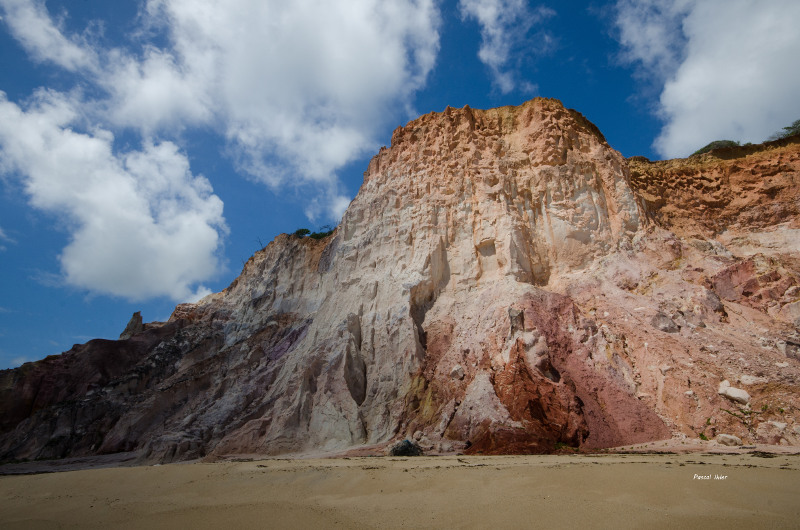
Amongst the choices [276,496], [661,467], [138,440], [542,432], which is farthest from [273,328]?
[661,467]

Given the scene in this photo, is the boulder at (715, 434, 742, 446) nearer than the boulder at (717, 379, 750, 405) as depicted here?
Yes

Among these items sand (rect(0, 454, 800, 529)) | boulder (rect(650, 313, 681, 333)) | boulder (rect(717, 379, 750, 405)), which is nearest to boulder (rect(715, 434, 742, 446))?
boulder (rect(717, 379, 750, 405))

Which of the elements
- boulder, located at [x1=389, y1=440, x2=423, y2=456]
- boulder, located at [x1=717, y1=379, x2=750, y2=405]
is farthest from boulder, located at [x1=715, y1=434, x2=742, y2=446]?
boulder, located at [x1=389, y1=440, x2=423, y2=456]

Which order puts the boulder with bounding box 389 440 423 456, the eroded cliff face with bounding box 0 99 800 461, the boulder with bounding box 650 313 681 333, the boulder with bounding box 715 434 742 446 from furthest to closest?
the boulder with bounding box 650 313 681 333 → the eroded cliff face with bounding box 0 99 800 461 → the boulder with bounding box 389 440 423 456 → the boulder with bounding box 715 434 742 446

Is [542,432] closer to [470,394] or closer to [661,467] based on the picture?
[470,394]

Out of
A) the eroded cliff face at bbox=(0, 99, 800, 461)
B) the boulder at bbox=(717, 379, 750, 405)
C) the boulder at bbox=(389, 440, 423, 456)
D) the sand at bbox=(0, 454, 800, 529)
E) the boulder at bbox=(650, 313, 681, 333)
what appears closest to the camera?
the sand at bbox=(0, 454, 800, 529)

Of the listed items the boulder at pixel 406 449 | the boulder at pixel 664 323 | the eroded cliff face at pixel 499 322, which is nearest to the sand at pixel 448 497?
the boulder at pixel 406 449

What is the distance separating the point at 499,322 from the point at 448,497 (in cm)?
1178

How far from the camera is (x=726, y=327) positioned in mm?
16312

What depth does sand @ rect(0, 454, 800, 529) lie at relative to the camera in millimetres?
6086

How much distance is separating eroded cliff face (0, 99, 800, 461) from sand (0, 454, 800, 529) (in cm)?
443

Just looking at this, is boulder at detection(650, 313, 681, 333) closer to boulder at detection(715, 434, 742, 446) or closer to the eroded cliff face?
the eroded cliff face

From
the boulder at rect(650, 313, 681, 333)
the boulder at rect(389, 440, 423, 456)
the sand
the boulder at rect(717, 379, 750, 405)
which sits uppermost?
the boulder at rect(650, 313, 681, 333)

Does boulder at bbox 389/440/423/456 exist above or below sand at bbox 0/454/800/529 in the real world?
above
